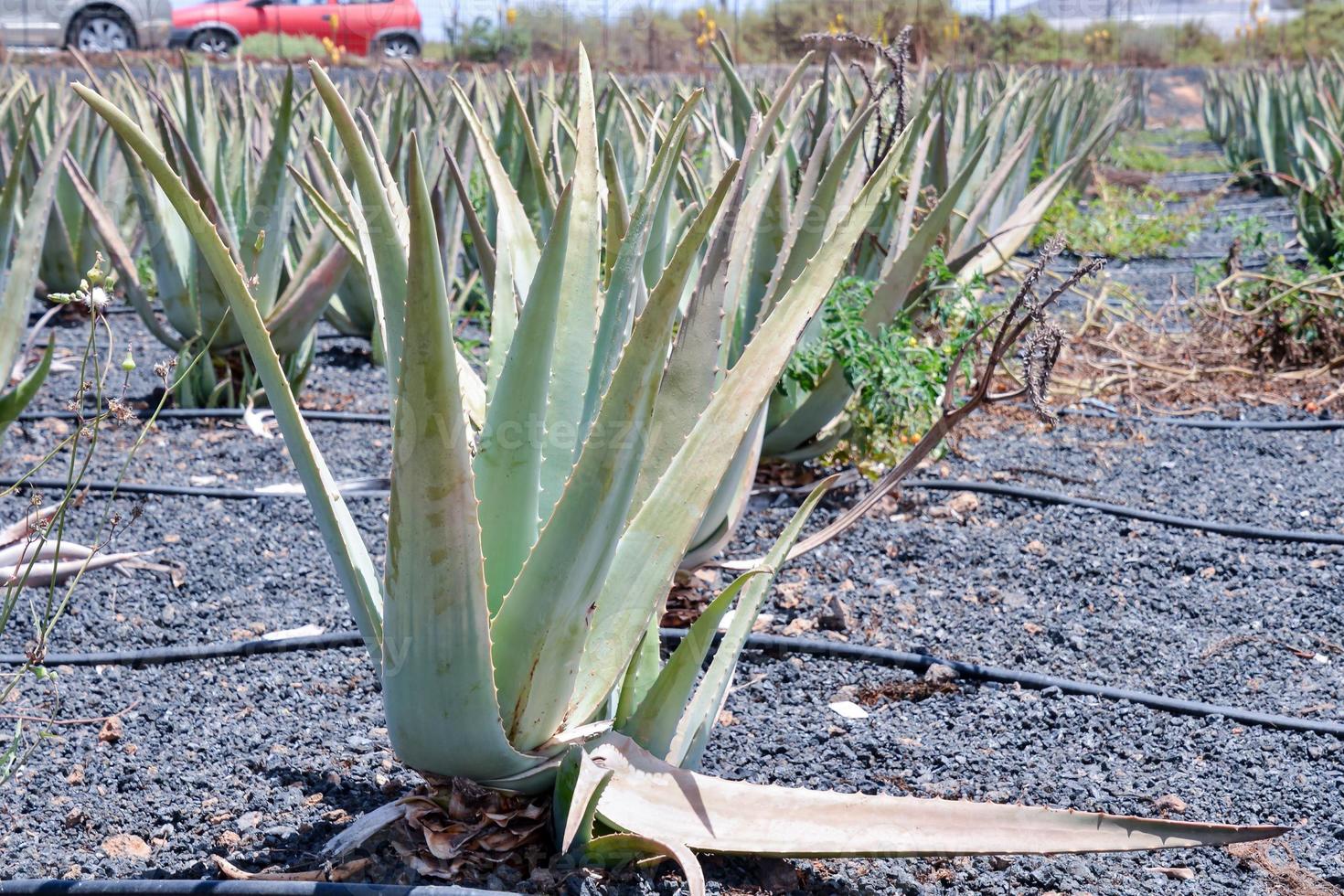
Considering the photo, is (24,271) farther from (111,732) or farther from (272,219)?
(272,219)

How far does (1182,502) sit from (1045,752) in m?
1.35

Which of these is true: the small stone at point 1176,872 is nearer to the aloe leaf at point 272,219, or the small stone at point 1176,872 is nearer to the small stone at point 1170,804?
the small stone at point 1170,804

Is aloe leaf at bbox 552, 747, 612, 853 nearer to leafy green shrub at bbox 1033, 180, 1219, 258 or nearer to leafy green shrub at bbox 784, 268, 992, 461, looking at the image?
leafy green shrub at bbox 784, 268, 992, 461

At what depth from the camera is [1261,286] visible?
431 cm

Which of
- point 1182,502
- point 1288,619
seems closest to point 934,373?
point 1182,502

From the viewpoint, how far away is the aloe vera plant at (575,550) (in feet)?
3.35

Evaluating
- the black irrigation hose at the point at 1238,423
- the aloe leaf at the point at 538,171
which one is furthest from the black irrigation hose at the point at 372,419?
the aloe leaf at the point at 538,171

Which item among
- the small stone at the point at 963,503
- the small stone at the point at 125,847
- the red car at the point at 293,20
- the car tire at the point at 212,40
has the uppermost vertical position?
the red car at the point at 293,20

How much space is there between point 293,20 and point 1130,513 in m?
17.2

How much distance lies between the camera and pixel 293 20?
17.3 m

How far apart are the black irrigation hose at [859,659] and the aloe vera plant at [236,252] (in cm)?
136

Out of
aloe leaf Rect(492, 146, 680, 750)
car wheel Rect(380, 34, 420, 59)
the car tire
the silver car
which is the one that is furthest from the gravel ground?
car wheel Rect(380, 34, 420, 59)

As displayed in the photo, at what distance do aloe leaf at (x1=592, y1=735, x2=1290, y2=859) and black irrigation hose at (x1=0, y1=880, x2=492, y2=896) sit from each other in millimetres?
179

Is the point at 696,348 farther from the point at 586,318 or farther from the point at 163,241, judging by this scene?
the point at 163,241
